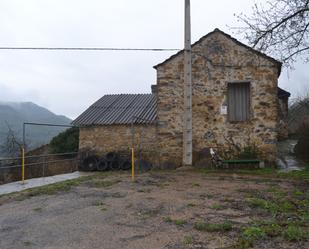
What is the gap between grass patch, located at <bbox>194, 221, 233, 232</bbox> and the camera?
17.9 ft

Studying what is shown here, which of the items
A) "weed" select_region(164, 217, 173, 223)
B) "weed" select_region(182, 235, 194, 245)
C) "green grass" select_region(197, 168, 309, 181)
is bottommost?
"weed" select_region(182, 235, 194, 245)

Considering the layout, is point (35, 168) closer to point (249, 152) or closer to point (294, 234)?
point (249, 152)

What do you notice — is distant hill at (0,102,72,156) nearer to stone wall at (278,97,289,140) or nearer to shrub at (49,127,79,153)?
shrub at (49,127,79,153)

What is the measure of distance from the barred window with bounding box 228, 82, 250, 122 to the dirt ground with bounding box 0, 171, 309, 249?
4.44 m

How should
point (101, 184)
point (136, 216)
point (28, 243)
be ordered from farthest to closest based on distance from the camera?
point (101, 184)
point (136, 216)
point (28, 243)

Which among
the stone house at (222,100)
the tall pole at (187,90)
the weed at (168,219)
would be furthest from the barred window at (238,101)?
the weed at (168,219)

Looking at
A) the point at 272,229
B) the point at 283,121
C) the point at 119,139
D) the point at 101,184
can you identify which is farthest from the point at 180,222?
the point at 283,121

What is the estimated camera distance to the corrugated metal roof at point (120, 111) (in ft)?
58.7

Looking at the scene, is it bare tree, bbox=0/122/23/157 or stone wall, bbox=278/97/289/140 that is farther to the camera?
stone wall, bbox=278/97/289/140

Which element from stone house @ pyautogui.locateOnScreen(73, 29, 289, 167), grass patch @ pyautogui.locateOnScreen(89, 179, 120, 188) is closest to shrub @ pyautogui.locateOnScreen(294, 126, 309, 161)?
stone house @ pyautogui.locateOnScreen(73, 29, 289, 167)

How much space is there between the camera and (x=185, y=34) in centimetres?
1399

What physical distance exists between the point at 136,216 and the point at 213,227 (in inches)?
62.3

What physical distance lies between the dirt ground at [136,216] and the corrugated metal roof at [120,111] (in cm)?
766

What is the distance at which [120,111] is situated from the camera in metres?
19.3
